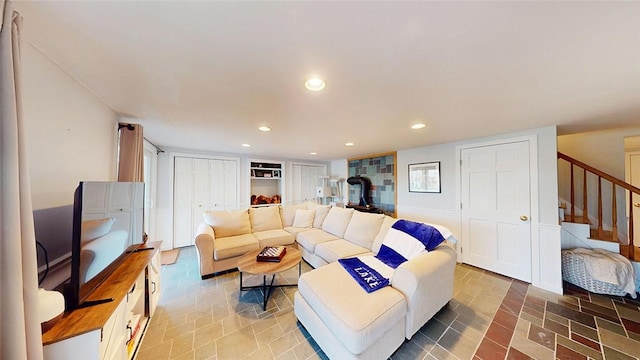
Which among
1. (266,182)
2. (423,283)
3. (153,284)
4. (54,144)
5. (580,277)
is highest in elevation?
(54,144)

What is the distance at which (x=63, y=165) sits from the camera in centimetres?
133

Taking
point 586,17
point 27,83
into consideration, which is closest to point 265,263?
point 27,83

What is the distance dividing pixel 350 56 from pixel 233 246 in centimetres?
285

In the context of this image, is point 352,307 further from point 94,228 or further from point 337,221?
point 337,221

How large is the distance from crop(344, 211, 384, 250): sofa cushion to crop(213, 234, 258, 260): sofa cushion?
1512 mm

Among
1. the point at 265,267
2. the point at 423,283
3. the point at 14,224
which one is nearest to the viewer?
the point at 14,224

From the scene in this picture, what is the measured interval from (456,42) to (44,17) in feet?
6.28

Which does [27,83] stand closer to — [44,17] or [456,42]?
[44,17]

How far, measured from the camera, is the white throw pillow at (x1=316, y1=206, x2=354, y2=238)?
129 inches

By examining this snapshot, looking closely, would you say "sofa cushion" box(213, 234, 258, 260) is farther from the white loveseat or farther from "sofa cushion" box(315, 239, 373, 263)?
"sofa cushion" box(315, 239, 373, 263)

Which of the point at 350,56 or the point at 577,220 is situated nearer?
the point at 350,56

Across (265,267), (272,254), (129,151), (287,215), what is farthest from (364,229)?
(129,151)

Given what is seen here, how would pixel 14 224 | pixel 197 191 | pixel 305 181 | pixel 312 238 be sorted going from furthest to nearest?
pixel 305 181 → pixel 197 191 → pixel 312 238 → pixel 14 224

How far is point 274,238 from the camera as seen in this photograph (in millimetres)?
3221
